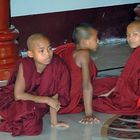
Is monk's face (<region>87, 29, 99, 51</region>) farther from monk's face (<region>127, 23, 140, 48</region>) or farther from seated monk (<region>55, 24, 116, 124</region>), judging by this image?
monk's face (<region>127, 23, 140, 48</region>)

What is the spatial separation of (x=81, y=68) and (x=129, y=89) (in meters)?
0.40

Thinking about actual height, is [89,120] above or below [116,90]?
below

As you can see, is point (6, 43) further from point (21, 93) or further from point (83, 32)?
point (21, 93)

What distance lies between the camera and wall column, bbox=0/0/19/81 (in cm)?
453

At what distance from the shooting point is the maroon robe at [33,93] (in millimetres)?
3316

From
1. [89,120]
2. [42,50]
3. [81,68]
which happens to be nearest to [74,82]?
[81,68]

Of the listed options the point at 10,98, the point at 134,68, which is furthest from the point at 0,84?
the point at 134,68

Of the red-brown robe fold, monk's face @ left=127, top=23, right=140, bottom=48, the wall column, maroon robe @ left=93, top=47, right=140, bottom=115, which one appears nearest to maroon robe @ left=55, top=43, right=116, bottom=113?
the red-brown robe fold

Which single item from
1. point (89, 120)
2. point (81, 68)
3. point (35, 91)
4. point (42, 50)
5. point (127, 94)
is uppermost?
point (42, 50)

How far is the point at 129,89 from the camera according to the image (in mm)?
3809

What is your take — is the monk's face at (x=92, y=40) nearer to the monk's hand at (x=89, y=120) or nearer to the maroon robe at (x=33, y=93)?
the maroon robe at (x=33, y=93)

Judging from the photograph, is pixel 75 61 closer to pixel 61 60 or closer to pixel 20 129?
pixel 61 60

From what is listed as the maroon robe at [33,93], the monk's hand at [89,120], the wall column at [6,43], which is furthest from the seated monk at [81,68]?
the wall column at [6,43]

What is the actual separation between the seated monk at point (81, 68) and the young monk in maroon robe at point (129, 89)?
178 millimetres
